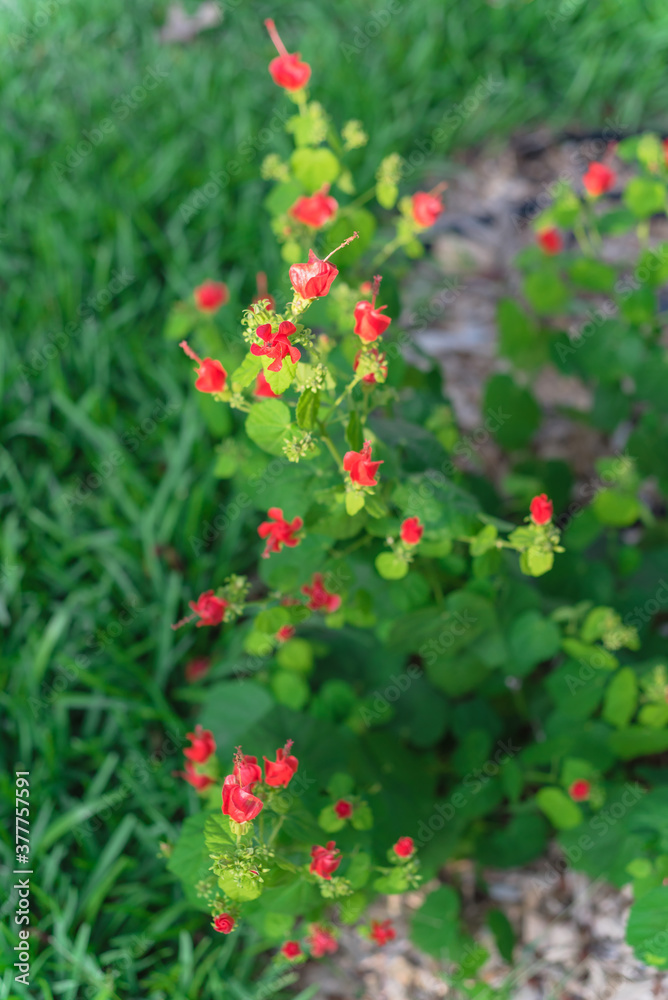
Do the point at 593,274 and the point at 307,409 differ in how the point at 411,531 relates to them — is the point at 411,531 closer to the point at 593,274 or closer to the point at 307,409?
the point at 307,409

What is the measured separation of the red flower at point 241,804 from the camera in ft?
2.86

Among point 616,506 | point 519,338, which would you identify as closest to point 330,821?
point 616,506

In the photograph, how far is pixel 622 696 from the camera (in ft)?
4.65

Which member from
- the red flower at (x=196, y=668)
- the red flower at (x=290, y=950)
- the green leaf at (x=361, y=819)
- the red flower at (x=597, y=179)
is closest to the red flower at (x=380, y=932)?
the red flower at (x=290, y=950)

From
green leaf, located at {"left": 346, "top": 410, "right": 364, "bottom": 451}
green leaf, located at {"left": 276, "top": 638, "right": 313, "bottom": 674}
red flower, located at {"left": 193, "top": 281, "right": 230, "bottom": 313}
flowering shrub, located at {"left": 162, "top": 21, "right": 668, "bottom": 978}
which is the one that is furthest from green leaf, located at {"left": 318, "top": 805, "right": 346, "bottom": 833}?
red flower, located at {"left": 193, "top": 281, "right": 230, "bottom": 313}

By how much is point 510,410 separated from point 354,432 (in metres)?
1.08

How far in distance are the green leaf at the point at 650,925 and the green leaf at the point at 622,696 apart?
0.34m

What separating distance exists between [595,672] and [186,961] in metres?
0.97

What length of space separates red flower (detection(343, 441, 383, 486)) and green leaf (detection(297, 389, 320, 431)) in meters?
0.08

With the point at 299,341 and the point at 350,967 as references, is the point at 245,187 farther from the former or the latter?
the point at 350,967

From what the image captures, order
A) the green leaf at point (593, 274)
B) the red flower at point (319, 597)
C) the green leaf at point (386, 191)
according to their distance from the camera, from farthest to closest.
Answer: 1. the green leaf at point (593, 274)
2. the green leaf at point (386, 191)
3. the red flower at point (319, 597)

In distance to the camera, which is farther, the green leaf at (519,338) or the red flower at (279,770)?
the green leaf at (519,338)

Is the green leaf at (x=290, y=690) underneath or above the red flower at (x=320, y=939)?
above

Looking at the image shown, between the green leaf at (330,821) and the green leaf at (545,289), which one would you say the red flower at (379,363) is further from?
the green leaf at (545,289)
